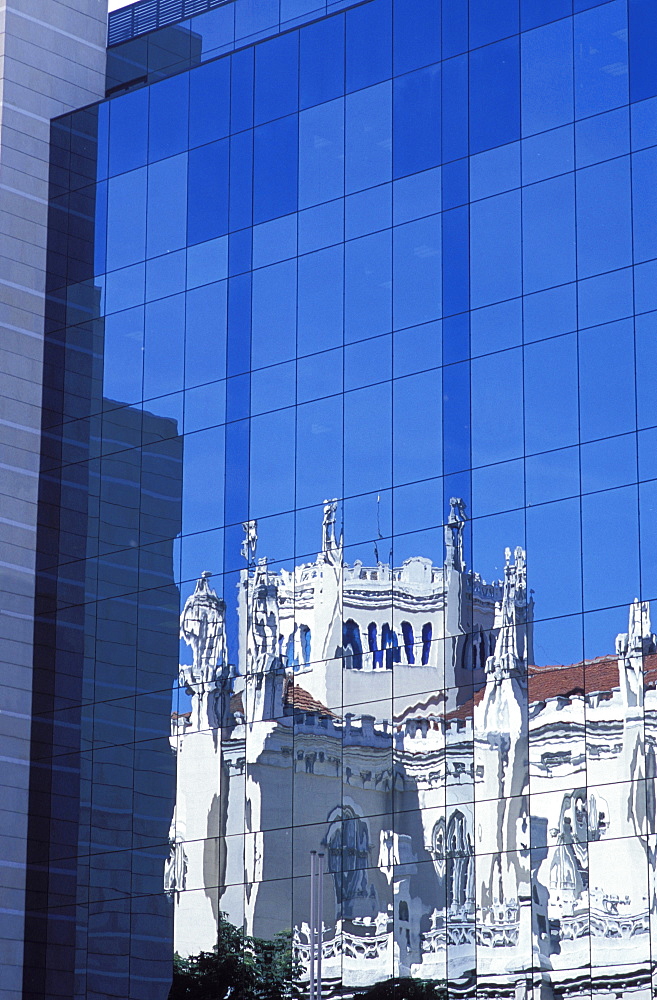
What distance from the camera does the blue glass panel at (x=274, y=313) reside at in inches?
2122

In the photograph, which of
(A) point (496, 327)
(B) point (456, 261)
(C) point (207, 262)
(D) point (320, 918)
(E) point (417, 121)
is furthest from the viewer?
(C) point (207, 262)

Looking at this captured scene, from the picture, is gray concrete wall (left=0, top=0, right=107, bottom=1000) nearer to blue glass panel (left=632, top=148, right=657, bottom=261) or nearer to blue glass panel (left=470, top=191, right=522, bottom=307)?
blue glass panel (left=470, top=191, right=522, bottom=307)

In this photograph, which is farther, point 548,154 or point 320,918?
point 548,154

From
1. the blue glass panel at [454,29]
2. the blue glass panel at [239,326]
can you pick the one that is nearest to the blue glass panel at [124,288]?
the blue glass panel at [239,326]

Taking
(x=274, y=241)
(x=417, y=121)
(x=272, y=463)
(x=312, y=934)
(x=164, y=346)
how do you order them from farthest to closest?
(x=164, y=346)
(x=274, y=241)
(x=272, y=463)
(x=417, y=121)
(x=312, y=934)

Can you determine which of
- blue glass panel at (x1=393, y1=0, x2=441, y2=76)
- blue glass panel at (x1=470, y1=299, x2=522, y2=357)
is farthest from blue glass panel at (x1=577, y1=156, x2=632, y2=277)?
blue glass panel at (x1=393, y1=0, x2=441, y2=76)

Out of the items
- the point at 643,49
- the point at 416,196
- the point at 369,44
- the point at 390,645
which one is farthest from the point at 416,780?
the point at 369,44

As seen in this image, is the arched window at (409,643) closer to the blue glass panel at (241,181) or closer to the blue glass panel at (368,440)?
the blue glass panel at (368,440)

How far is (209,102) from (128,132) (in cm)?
408

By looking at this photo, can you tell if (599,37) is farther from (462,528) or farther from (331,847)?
(331,847)

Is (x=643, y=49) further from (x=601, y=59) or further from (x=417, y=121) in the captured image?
(x=417, y=121)

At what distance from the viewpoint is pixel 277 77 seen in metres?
56.3

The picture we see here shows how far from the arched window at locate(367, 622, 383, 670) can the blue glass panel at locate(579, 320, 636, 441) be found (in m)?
8.34

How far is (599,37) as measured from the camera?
47.8m
